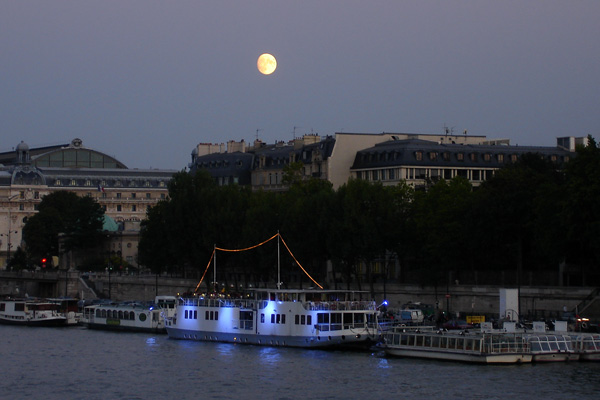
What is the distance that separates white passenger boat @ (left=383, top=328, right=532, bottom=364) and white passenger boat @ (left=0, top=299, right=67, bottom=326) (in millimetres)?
41326

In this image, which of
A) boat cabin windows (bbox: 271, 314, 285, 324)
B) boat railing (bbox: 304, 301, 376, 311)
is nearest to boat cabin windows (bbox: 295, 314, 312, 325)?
boat railing (bbox: 304, 301, 376, 311)

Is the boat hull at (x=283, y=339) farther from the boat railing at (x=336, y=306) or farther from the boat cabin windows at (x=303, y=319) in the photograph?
the boat railing at (x=336, y=306)

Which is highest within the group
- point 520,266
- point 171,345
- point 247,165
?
point 247,165

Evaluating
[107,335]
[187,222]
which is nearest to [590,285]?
[107,335]

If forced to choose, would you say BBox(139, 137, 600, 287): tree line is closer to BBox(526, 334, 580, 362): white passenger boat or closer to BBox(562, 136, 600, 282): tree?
BBox(562, 136, 600, 282): tree

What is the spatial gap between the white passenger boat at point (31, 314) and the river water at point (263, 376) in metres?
26.0

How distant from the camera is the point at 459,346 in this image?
71375 millimetres

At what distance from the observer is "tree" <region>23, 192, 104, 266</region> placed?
152500 millimetres

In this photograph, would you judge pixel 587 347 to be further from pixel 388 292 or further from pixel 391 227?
pixel 391 227

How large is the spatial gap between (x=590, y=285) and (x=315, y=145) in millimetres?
48077

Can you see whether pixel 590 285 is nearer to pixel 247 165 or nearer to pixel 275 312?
pixel 275 312

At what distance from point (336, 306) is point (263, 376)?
44.7 feet

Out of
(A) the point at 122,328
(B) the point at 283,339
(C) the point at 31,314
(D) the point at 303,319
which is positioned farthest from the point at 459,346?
(C) the point at 31,314

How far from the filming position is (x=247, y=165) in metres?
146
